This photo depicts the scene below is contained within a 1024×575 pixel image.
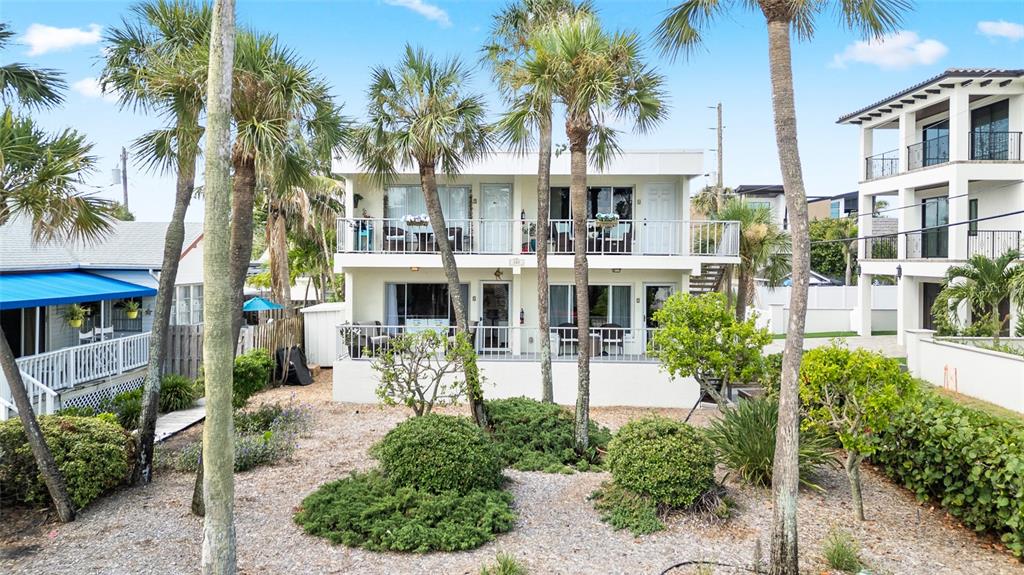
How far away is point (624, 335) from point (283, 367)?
959 centimetres

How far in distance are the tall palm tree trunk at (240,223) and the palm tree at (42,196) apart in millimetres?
2120

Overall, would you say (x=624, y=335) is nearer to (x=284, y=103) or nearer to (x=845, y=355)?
(x=845, y=355)

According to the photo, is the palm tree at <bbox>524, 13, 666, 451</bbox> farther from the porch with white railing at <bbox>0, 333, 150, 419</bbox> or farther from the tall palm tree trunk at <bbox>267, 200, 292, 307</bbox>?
the tall palm tree trunk at <bbox>267, 200, 292, 307</bbox>

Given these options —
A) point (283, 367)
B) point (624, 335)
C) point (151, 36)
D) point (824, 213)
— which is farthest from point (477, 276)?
point (824, 213)

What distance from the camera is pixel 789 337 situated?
6387mm

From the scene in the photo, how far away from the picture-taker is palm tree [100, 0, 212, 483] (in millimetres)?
8336

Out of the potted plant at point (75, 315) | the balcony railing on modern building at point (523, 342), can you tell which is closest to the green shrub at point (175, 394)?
the potted plant at point (75, 315)

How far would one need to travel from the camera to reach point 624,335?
16.8 m

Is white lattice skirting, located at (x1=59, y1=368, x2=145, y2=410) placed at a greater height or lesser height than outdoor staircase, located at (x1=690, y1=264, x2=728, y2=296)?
lesser

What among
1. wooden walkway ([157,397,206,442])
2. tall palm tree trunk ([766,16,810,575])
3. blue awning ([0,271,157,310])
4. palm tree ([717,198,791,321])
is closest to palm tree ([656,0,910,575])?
tall palm tree trunk ([766,16,810,575])

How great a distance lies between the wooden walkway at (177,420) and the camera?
40.3ft

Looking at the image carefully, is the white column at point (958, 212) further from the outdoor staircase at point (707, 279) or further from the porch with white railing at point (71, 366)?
the porch with white railing at point (71, 366)

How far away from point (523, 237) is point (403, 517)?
1174 centimetres

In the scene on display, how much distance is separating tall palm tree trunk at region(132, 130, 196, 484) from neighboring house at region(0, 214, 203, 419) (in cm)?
277
